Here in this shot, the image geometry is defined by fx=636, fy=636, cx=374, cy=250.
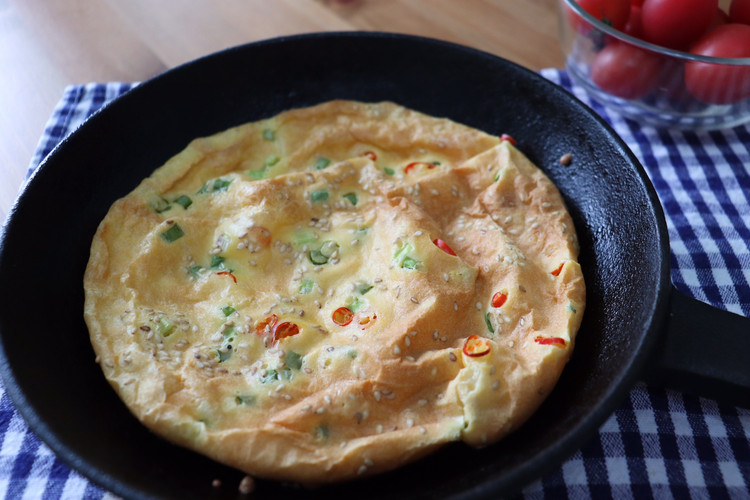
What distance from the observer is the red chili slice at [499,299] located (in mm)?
2549

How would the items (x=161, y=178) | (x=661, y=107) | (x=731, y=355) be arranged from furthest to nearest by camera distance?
(x=661, y=107), (x=161, y=178), (x=731, y=355)

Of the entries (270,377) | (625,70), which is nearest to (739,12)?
(625,70)

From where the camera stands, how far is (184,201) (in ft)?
9.75

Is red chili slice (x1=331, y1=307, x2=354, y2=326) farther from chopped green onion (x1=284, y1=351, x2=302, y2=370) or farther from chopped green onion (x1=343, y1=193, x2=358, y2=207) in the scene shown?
chopped green onion (x1=343, y1=193, x2=358, y2=207)

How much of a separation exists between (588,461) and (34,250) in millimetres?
2347

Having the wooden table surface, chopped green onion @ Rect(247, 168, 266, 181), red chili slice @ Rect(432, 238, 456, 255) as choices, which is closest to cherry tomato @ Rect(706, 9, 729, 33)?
the wooden table surface

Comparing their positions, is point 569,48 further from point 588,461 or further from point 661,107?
point 588,461

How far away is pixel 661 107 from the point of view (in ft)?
11.9

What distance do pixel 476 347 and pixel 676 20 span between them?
2208 millimetres

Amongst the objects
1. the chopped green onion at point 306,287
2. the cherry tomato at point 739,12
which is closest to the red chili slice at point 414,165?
the chopped green onion at point 306,287

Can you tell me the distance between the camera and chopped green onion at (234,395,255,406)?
2273mm

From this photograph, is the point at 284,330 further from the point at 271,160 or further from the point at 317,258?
the point at 271,160

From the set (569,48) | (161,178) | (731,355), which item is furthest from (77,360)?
(569,48)

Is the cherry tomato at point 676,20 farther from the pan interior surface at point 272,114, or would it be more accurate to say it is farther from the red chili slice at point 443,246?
the red chili slice at point 443,246
